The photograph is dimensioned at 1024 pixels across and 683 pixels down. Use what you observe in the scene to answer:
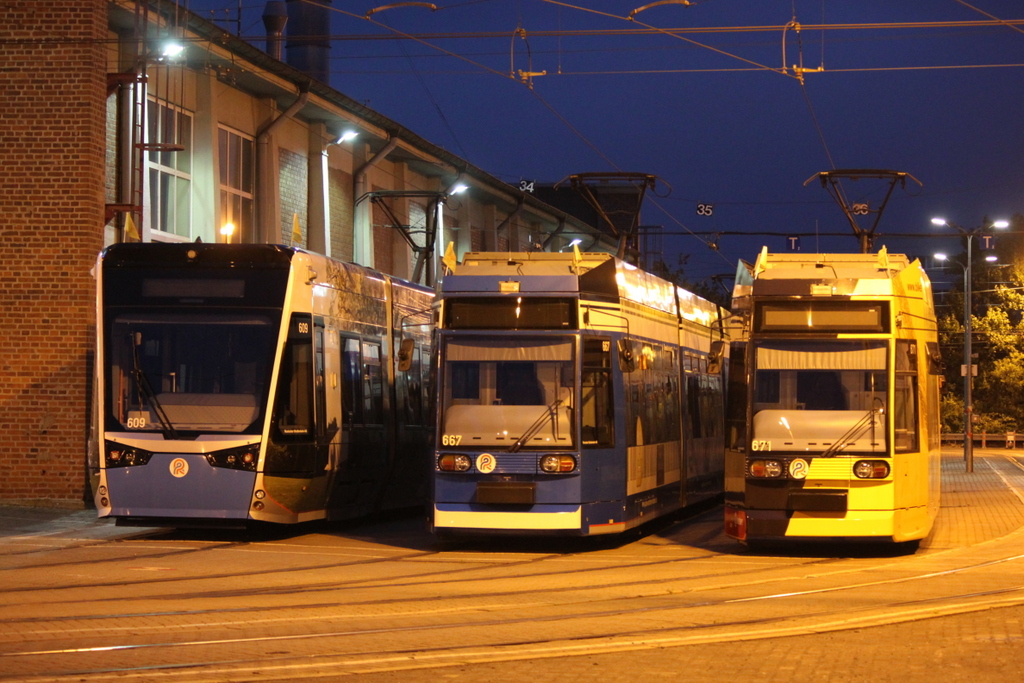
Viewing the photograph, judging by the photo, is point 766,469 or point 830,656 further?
point 766,469

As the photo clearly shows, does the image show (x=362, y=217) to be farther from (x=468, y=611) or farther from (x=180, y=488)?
(x=468, y=611)

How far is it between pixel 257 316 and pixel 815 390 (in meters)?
5.95

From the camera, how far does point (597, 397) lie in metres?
14.9

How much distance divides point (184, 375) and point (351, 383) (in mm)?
2598

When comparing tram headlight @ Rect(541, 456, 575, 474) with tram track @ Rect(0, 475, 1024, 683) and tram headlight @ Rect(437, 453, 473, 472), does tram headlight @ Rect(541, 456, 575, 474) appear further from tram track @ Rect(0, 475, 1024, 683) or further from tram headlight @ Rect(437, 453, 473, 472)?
tram track @ Rect(0, 475, 1024, 683)

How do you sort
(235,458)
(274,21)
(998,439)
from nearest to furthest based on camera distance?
(235,458) → (274,21) → (998,439)

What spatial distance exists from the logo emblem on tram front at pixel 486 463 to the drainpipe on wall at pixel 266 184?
16.2 metres

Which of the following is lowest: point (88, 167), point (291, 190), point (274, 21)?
point (88, 167)

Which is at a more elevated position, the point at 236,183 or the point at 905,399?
the point at 236,183

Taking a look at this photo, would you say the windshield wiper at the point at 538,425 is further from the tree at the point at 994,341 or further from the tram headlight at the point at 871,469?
the tree at the point at 994,341

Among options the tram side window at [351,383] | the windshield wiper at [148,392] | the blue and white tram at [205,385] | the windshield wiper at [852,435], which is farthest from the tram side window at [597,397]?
the windshield wiper at [148,392]

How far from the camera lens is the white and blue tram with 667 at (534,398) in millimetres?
14578

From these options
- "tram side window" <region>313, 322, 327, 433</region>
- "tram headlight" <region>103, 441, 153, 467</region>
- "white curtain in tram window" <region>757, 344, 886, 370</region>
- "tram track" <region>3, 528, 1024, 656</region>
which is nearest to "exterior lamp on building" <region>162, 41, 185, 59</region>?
"tram side window" <region>313, 322, 327, 433</region>

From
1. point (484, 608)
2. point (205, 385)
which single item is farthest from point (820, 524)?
point (205, 385)
